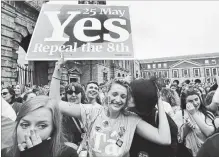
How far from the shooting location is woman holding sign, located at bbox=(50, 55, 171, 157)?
1.82 metres

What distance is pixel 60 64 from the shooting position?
6.97 ft

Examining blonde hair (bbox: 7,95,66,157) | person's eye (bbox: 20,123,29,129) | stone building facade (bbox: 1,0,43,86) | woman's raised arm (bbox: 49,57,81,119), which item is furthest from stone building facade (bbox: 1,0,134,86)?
person's eye (bbox: 20,123,29,129)

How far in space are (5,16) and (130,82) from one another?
6.07 metres

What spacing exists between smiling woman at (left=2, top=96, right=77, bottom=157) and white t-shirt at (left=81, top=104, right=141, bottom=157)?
24 centimetres

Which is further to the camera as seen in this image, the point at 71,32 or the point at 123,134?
the point at 71,32

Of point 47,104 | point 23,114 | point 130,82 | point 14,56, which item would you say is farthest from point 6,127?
point 14,56

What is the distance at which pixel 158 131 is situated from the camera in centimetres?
184

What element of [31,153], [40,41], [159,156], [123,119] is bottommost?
[159,156]

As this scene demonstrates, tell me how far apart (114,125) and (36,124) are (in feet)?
2.21

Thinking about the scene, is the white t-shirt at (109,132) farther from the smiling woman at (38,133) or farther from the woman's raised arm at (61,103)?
the smiling woman at (38,133)

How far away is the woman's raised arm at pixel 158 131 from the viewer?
1.81 metres

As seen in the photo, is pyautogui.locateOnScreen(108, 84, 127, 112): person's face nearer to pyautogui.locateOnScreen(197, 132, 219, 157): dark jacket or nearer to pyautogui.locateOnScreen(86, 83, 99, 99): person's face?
pyautogui.locateOnScreen(197, 132, 219, 157): dark jacket

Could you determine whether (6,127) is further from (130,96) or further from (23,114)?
(130,96)

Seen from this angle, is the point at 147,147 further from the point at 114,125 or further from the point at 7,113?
the point at 7,113
